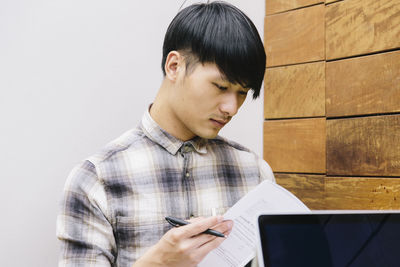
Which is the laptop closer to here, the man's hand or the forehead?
the man's hand

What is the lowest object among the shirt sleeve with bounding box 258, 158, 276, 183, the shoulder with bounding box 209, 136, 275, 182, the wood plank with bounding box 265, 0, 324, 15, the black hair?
the shirt sleeve with bounding box 258, 158, 276, 183

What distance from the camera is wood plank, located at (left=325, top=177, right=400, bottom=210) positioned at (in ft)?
3.89

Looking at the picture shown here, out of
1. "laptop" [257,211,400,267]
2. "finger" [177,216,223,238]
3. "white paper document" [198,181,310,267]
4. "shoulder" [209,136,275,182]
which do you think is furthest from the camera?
"shoulder" [209,136,275,182]

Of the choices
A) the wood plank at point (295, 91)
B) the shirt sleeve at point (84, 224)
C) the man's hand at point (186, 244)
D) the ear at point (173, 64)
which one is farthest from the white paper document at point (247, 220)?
the wood plank at point (295, 91)

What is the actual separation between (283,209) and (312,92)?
0.65 m

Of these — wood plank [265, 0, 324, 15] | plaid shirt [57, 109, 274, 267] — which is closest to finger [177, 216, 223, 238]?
plaid shirt [57, 109, 274, 267]

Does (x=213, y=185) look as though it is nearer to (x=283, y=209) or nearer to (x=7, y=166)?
(x=283, y=209)

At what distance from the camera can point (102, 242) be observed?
0.90 m

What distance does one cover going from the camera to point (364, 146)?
1.26 m

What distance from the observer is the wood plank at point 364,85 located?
3.94 ft

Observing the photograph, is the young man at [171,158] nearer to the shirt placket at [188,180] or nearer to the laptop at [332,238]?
the shirt placket at [188,180]

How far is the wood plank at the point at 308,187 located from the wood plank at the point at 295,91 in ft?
0.72

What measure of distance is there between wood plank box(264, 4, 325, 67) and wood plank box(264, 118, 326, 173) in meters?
0.23

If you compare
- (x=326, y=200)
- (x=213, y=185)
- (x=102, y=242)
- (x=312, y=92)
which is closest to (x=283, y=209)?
(x=213, y=185)
